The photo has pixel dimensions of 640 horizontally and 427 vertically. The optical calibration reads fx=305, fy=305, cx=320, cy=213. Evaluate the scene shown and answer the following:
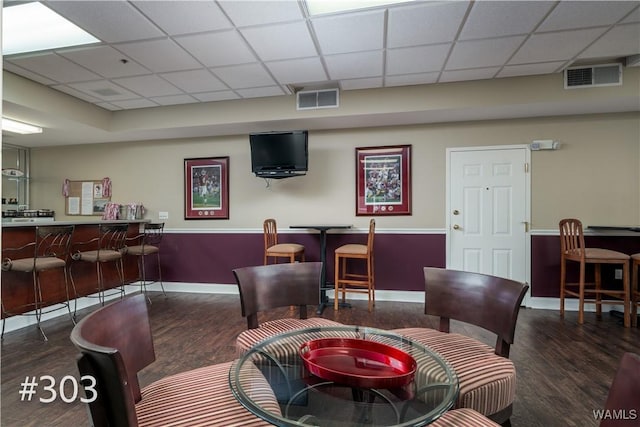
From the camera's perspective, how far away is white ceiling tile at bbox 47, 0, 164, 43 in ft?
7.54

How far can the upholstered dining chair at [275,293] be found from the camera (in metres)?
1.85

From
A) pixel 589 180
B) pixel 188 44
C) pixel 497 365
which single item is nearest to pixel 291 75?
pixel 188 44

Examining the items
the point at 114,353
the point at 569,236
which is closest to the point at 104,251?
the point at 114,353

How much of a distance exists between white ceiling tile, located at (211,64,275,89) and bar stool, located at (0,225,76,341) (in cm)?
225

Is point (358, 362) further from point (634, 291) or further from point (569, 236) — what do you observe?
point (634, 291)

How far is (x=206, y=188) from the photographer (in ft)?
15.8

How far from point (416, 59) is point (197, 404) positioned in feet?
10.9

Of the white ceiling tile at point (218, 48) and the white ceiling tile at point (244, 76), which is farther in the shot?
the white ceiling tile at point (244, 76)

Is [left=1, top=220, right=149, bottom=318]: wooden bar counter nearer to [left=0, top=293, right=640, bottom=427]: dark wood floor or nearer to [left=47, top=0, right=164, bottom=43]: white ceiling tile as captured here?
[left=0, top=293, right=640, bottom=427]: dark wood floor

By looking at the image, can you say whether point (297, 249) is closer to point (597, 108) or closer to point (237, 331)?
point (237, 331)

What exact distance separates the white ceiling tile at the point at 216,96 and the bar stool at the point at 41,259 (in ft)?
6.95

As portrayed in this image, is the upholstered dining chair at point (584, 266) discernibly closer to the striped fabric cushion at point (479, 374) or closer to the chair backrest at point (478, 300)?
the chair backrest at point (478, 300)

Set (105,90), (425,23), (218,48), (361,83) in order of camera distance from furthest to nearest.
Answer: (105,90)
(361,83)
(218,48)
(425,23)

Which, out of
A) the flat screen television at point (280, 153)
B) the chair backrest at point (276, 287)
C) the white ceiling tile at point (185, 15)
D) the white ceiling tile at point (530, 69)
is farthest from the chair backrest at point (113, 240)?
the white ceiling tile at point (530, 69)
